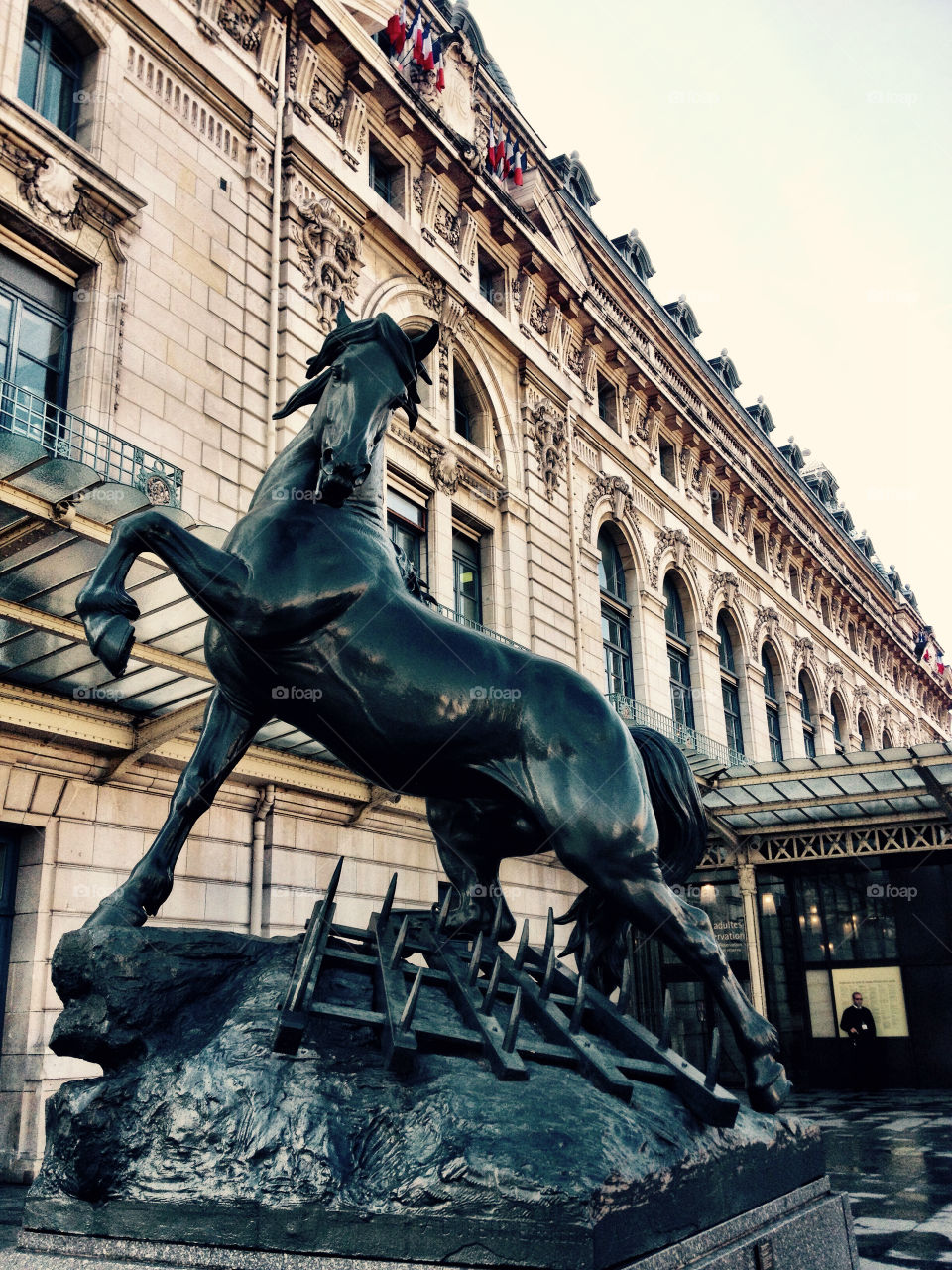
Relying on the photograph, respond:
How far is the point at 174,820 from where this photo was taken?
3447mm

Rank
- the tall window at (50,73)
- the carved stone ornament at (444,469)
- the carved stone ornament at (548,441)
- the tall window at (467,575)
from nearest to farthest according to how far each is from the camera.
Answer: the tall window at (50,73) → the carved stone ornament at (444,469) → the tall window at (467,575) → the carved stone ornament at (548,441)

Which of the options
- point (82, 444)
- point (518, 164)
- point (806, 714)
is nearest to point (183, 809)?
point (82, 444)

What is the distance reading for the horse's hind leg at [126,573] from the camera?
3.13 meters

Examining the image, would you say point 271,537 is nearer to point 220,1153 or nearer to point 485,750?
point 485,750

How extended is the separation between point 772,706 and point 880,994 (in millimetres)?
12307

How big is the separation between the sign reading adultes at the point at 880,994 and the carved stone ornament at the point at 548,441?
12.1 metres

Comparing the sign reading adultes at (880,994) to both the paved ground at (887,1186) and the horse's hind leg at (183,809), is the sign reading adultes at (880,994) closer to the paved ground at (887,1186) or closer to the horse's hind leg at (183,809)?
the paved ground at (887,1186)

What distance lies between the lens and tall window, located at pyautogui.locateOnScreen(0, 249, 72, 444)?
11.7 m

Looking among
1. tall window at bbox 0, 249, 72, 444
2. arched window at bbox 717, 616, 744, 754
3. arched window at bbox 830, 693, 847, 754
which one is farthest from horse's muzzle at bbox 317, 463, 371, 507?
arched window at bbox 830, 693, 847, 754

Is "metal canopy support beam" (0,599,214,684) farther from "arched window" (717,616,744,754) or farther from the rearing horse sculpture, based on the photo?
"arched window" (717,616,744,754)

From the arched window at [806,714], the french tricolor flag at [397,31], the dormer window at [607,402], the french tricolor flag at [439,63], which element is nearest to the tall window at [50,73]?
the french tricolor flag at [397,31]

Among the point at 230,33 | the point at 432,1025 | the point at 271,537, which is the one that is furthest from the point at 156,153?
the point at 432,1025

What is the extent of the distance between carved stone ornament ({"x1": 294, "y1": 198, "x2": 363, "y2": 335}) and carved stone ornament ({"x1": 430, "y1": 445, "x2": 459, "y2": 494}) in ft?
9.99

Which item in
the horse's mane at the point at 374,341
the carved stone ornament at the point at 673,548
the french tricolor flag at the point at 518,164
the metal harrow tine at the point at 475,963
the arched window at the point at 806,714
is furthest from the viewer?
the arched window at the point at 806,714
